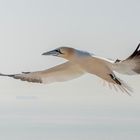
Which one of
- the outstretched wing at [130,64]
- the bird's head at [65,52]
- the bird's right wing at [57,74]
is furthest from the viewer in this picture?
the bird's right wing at [57,74]

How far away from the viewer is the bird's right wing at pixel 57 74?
142 inches

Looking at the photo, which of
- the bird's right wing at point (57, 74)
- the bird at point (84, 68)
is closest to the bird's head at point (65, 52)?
the bird at point (84, 68)

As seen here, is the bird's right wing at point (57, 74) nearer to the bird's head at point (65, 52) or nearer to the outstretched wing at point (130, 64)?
the bird's head at point (65, 52)

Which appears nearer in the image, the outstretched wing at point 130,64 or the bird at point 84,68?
the outstretched wing at point 130,64

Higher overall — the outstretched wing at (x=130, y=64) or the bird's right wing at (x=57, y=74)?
the outstretched wing at (x=130, y=64)

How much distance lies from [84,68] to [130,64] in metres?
0.50

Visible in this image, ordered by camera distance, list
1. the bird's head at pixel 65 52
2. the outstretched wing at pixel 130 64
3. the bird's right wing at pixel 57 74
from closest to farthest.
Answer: the outstretched wing at pixel 130 64
the bird's head at pixel 65 52
the bird's right wing at pixel 57 74

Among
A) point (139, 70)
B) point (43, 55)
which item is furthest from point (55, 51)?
point (139, 70)

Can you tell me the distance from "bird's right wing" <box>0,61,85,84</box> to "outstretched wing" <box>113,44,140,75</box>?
615 millimetres

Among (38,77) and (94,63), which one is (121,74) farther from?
(38,77)

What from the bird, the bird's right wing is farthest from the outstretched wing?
the bird's right wing

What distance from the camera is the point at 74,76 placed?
3699 millimetres

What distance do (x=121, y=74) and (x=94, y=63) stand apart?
236mm

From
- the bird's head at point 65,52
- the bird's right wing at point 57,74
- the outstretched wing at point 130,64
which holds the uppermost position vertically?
the bird's head at point 65,52
